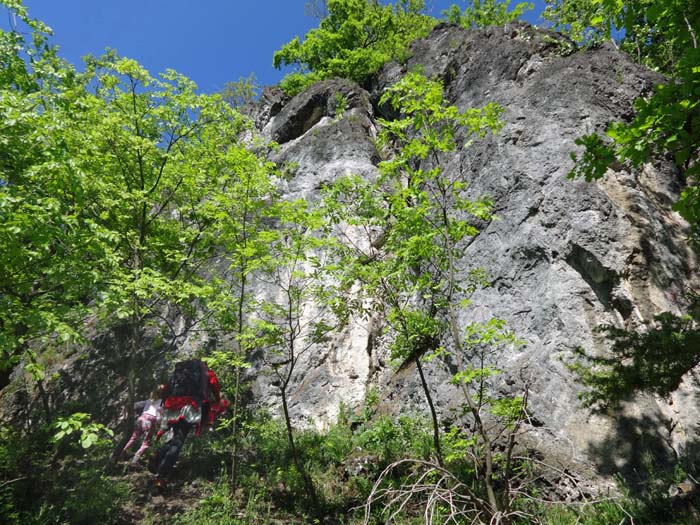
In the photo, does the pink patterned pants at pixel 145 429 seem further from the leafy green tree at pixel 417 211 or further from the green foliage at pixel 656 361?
the green foliage at pixel 656 361

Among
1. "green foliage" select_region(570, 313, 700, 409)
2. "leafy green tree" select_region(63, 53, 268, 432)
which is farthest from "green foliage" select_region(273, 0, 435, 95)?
"green foliage" select_region(570, 313, 700, 409)

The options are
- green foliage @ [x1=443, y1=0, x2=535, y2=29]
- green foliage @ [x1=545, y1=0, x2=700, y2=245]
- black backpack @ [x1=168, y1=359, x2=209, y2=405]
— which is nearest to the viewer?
green foliage @ [x1=545, y1=0, x2=700, y2=245]

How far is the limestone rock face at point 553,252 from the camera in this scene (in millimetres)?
6141

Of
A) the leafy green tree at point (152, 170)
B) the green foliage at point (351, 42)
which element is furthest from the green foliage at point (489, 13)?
the leafy green tree at point (152, 170)

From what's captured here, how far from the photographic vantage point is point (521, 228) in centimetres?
794

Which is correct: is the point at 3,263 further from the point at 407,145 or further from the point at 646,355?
the point at 646,355

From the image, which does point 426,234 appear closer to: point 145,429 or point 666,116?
point 666,116

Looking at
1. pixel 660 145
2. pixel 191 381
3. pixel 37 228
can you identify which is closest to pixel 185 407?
pixel 191 381

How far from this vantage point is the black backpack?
840 centimetres

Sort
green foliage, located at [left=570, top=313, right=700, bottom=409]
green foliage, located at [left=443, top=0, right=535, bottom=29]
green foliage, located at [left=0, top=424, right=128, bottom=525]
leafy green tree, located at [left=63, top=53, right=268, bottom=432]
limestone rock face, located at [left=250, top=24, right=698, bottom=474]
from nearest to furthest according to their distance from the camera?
green foliage, located at [left=570, top=313, right=700, bottom=409], green foliage, located at [left=0, top=424, right=128, bottom=525], limestone rock face, located at [left=250, top=24, right=698, bottom=474], leafy green tree, located at [left=63, top=53, right=268, bottom=432], green foliage, located at [left=443, top=0, right=535, bottom=29]

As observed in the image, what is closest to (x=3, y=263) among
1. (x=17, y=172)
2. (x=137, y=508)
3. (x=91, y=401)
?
(x=17, y=172)

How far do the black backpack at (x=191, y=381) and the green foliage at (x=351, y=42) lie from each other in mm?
14592

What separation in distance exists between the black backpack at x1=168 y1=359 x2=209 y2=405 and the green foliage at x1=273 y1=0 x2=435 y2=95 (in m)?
14.6

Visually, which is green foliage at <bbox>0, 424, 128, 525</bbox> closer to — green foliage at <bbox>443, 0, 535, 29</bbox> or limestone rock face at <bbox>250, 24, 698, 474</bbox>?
limestone rock face at <bbox>250, 24, 698, 474</bbox>
